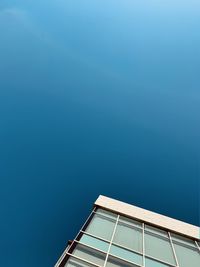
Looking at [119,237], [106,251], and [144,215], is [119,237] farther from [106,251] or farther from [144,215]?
[144,215]

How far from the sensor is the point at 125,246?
11203 millimetres

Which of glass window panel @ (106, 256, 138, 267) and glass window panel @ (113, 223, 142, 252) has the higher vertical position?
glass window panel @ (113, 223, 142, 252)

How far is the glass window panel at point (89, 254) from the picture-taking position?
31.0ft

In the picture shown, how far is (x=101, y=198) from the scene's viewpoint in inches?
648

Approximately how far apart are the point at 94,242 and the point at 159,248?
387 cm

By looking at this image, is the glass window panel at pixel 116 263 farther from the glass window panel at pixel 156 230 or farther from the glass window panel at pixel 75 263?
the glass window panel at pixel 156 230

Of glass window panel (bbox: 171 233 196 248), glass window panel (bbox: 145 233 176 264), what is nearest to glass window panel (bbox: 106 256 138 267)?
glass window panel (bbox: 145 233 176 264)

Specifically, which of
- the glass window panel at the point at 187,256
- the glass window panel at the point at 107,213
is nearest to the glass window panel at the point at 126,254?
the glass window panel at the point at 187,256

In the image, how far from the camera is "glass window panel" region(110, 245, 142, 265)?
397 inches

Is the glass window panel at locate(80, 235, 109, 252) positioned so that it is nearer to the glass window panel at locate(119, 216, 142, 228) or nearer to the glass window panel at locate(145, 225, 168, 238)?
the glass window panel at locate(119, 216, 142, 228)

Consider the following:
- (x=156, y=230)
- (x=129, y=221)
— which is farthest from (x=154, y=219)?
(x=129, y=221)

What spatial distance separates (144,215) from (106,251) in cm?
544

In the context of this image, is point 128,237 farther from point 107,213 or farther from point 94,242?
point 107,213

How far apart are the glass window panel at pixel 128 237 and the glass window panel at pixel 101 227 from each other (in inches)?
17.1
